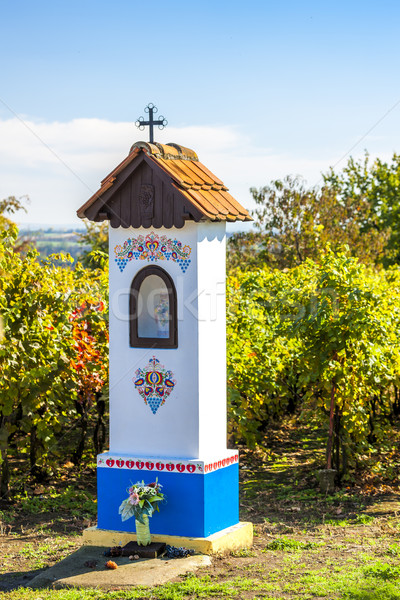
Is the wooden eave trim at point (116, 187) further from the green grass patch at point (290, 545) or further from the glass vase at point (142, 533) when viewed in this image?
the green grass patch at point (290, 545)

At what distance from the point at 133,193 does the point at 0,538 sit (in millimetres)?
3793

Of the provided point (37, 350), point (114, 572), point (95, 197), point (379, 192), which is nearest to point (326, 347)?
point (37, 350)

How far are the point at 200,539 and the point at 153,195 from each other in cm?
310

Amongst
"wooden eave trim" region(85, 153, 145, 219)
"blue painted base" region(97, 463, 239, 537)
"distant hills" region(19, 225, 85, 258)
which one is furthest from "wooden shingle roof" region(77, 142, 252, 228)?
"distant hills" region(19, 225, 85, 258)

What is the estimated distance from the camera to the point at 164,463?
283 inches

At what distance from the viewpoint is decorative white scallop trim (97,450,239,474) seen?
23.2 ft

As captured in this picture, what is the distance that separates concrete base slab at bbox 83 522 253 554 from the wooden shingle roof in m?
2.80

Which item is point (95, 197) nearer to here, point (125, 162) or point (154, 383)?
point (125, 162)

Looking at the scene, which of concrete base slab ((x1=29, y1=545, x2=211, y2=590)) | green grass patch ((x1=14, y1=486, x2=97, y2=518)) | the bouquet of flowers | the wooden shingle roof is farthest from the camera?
green grass patch ((x1=14, y1=486, x2=97, y2=518))

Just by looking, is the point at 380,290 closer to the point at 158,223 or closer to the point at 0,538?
the point at 158,223

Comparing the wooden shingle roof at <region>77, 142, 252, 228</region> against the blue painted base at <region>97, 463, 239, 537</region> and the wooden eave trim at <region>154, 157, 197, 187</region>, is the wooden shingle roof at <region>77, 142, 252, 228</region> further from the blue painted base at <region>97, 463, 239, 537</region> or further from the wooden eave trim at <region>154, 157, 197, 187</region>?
the blue painted base at <region>97, 463, 239, 537</region>

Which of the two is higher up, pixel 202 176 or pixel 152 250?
pixel 202 176

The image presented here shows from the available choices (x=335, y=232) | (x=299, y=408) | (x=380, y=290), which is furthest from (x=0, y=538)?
(x=335, y=232)

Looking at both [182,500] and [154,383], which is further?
[154,383]
